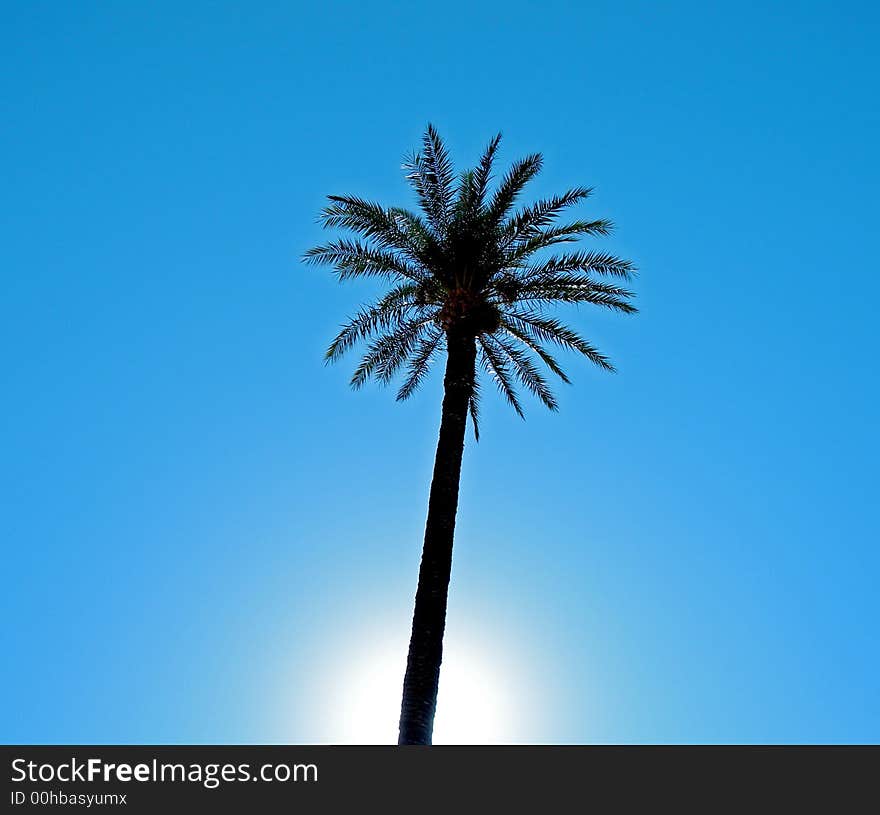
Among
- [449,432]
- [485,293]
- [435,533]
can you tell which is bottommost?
[435,533]

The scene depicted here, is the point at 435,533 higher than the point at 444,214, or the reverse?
the point at 444,214

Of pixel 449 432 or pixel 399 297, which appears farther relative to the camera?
pixel 399 297

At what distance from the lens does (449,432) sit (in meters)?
Result: 17.5

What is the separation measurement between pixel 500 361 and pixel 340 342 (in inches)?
148

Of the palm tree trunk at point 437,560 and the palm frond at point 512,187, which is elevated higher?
the palm frond at point 512,187

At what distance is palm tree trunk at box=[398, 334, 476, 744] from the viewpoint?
1403 centimetres

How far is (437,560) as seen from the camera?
15.7 metres

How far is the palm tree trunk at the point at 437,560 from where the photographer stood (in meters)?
14.0

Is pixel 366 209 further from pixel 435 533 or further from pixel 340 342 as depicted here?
pixel 435 533

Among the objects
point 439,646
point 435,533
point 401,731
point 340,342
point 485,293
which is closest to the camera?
point 401,731

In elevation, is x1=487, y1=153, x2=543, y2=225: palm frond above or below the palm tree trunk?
above

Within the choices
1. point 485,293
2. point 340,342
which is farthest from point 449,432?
point 340,342
